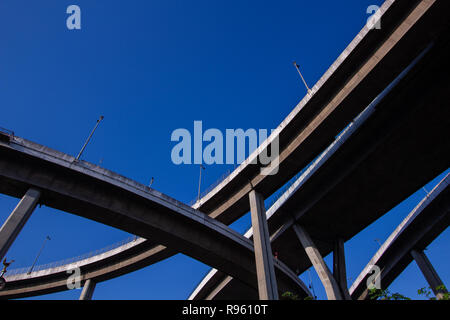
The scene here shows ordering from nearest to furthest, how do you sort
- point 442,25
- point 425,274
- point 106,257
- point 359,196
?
point 442,25 → point 359,196 → point 106,257 → point 425,274

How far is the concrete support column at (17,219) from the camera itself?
14248 millimetres

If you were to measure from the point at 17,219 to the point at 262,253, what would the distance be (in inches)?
586

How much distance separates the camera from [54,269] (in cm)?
2820

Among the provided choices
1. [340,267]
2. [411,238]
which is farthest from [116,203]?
[411,238]

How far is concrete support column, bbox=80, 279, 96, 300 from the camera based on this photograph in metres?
26.9

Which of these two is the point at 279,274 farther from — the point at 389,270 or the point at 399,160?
the point at 389,270

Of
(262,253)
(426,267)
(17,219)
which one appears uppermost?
(426,267)

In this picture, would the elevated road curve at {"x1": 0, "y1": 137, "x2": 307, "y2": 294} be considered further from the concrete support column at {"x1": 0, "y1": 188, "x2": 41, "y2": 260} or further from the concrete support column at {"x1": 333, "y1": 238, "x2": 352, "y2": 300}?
the concrete support column at {"x1": 333, "y1": 238, "x2": 352, "y2": 300}

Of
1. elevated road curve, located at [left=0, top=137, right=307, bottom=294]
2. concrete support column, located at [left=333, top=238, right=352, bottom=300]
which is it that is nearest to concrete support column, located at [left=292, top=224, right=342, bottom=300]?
concrete support column, located at [left=333, top=238, right=352, bottom=300]

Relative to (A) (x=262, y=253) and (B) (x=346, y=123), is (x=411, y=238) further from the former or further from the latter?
(A) (x=262, y=253)

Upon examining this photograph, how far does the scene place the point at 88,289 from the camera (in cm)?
2706

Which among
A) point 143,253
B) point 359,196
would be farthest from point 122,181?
point 359,196

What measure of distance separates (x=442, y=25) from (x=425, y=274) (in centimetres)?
2900

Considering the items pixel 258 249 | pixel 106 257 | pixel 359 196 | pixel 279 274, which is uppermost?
pixel 359 196
